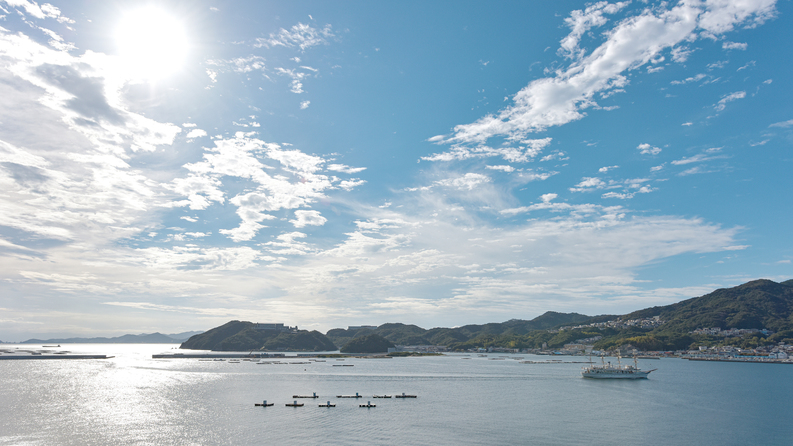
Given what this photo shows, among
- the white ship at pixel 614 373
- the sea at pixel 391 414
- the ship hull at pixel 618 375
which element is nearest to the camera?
the sea at pixel 391 414

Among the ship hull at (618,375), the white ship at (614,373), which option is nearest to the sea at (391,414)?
the ship hull at (618,375)

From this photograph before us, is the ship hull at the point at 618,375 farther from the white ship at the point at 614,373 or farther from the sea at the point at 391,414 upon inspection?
the sea at the point at 391,414

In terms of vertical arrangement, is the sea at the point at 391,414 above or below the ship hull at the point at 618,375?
above

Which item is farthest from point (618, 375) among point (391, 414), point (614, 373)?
point (391, 414)

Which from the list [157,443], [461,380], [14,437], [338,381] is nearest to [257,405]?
[157,443]

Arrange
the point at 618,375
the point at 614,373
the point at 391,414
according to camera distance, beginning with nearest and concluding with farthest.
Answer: the point at 391,414, the point at 618,375, the point at 614,373

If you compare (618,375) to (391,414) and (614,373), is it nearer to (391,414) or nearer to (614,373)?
(614,373)

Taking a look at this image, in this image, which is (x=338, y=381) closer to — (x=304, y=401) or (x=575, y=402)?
(x=304, y=401)

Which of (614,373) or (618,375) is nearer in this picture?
(618,375)

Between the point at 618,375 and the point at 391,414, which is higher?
the point at 391,414

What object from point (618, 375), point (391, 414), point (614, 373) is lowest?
point (618, 375)

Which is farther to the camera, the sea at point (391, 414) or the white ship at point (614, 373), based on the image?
the white ship at point (614, 373)

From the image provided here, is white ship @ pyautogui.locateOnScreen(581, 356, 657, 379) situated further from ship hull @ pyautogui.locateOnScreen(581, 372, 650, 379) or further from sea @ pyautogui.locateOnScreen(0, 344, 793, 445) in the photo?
sea @ pyautogui.locateOnScreen(0, 344, 793, 445)

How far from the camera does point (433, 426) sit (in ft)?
176
